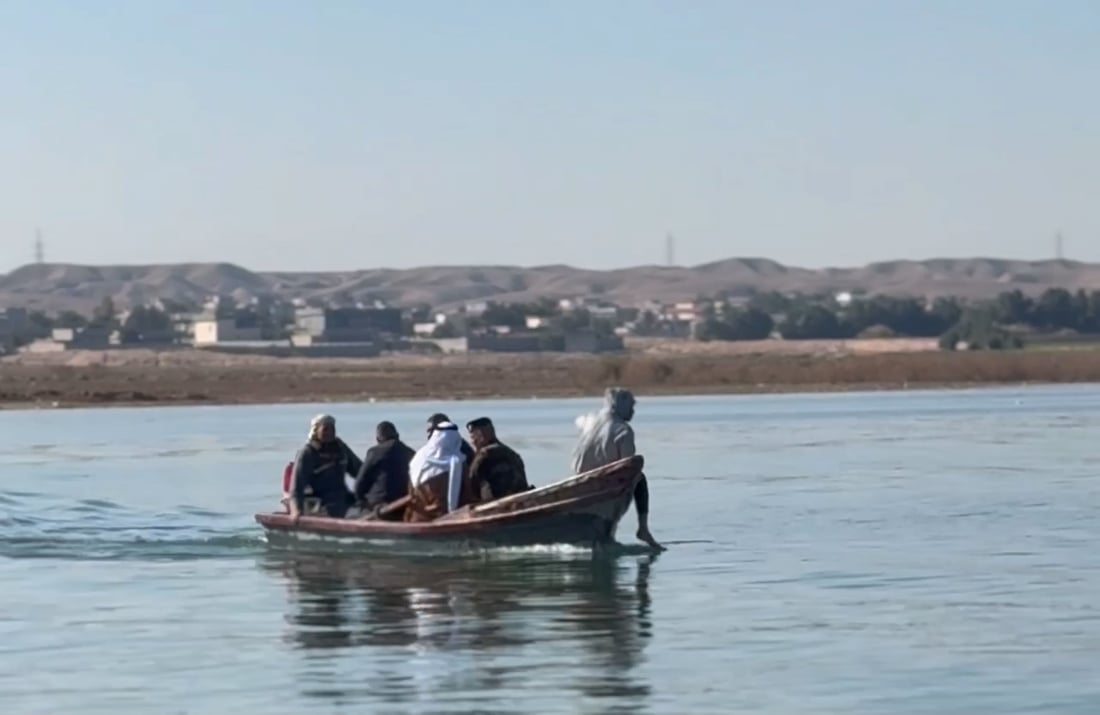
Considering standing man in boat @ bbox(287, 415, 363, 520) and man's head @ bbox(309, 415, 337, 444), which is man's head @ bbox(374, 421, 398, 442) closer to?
man's head @ bbox(309, 415, 337, 444)

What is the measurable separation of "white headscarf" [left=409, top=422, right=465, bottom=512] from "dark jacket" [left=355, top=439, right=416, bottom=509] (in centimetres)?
65

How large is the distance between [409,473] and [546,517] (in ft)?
7.33

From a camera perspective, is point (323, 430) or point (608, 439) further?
point (323, 430)

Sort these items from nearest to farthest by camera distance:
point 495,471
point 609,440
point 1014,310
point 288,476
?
1. point 609,440
2. point 495,471
3. point 288,476
4. point 1014,310

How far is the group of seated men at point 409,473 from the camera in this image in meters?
26.0

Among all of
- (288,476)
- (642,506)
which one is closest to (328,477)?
(288,476)

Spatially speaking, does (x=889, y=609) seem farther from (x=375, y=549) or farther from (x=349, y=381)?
(x=349, y=381)

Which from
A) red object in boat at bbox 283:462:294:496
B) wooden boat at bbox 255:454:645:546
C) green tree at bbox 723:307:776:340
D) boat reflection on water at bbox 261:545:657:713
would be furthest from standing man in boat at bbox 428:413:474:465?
green tree at bbox 723:307:776:340

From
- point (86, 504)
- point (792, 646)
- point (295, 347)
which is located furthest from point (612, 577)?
point (295, 347)

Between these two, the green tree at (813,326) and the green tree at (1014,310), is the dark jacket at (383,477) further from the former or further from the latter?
the green tree at (813,326)

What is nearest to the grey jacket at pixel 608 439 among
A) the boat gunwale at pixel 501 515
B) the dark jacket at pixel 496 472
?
the boat gunwale at pixel 501 515

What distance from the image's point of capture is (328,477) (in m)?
27.9

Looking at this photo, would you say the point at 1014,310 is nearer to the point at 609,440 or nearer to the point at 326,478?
the point at 326,478

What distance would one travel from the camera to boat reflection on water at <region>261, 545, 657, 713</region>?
17047mm
